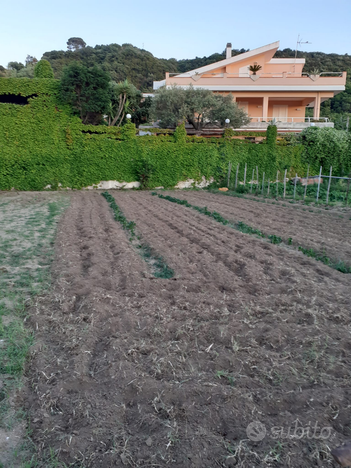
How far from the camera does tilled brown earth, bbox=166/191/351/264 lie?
8.31 m

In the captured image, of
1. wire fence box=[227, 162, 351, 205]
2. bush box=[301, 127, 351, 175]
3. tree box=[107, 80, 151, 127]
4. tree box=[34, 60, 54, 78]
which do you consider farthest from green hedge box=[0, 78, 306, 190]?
tree box=[107, 80, 151, 127]

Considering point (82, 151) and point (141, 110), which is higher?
point (141, 110)

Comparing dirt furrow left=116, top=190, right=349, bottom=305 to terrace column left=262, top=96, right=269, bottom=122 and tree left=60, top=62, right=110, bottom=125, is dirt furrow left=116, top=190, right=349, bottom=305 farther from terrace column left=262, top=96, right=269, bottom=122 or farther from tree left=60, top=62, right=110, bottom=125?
terrace column left=262, top=96, right=269, bottom=122

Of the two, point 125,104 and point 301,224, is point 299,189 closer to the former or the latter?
point 301,224

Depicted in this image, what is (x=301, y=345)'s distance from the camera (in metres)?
3.95

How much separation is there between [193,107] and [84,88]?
9.89m

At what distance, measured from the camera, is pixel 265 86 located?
3350cm

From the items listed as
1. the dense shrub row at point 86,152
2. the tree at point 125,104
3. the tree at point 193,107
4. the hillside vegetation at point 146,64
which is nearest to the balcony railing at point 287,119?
the tree at point 193,107

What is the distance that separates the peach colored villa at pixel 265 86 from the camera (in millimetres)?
33344

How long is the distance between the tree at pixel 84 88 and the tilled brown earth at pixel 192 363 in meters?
17.8

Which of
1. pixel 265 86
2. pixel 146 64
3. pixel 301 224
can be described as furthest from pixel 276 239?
pixel 146 64

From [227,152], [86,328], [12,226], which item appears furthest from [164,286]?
[227,152]

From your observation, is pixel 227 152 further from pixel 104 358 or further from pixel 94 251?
pixel 104 358

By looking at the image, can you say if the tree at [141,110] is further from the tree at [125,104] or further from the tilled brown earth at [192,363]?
the tilled brown earth at [192,363]
